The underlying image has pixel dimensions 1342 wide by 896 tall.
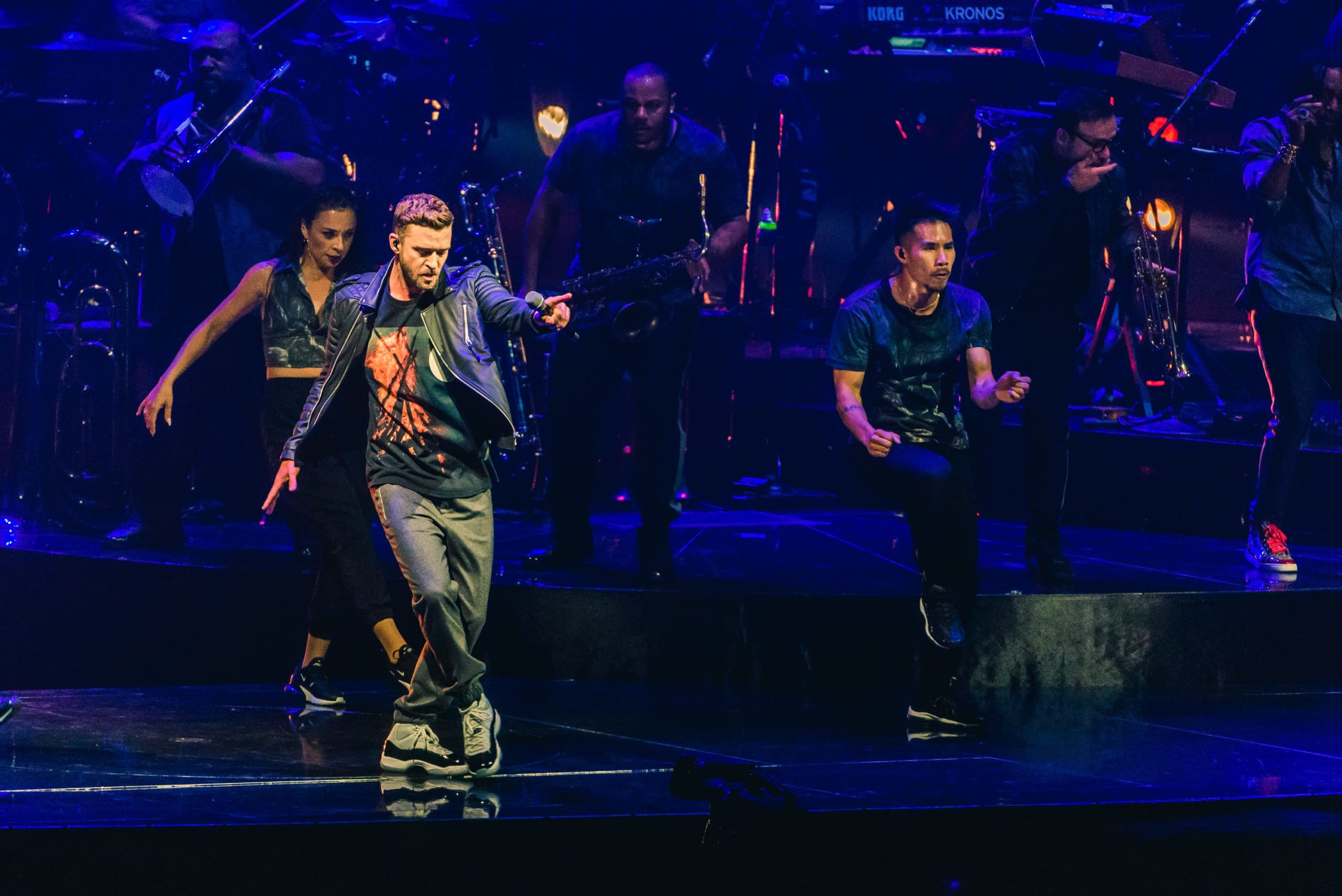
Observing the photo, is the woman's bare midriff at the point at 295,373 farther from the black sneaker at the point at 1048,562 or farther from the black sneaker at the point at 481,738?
the black sneaker at the point at 1048,562

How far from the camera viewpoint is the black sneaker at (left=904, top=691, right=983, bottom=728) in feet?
16.9

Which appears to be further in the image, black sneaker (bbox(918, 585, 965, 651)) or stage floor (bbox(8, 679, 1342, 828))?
black sneaker (bbox(918, 585, 965, 651))

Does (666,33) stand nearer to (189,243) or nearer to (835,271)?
(835,271)

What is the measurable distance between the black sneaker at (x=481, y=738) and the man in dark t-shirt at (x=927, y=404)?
1481 mm

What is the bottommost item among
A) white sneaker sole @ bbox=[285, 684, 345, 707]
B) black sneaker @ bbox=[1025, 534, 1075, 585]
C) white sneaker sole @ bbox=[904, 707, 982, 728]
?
white sneaker sole @ bbox=[285, 684, 345, 707]

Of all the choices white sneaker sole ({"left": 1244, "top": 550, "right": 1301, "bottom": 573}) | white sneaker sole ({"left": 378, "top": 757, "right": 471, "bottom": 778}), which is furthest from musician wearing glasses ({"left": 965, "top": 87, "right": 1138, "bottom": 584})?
white sneaker sole ({"left": 378, "top": 757, "right": 471, "bottom": 778})

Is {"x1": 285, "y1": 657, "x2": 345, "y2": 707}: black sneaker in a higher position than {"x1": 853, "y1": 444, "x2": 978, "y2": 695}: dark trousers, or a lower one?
lower

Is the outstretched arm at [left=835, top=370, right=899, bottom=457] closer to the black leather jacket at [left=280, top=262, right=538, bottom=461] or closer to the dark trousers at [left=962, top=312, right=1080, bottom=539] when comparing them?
the black leather jacket at [left=280, top=262, right=538, bottom=461]

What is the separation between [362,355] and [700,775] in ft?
5.48

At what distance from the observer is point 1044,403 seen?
21.0 ft

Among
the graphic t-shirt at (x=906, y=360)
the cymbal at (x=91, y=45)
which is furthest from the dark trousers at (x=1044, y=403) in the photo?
the cymbal at (x=91, y=45)

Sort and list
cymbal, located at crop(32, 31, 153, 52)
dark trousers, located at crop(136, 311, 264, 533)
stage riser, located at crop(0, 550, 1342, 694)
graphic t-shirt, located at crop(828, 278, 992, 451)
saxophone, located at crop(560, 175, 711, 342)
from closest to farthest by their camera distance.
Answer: graphic t-shirt, located at crop(828, 278, 992, 451) < stage riser, located at crop(0, 550, 1342, 694) < saxophone, located at crop(560, 175, 711, 342) < dark trousers, located at crop(136, 311, 264, 533) < cymbal, located at crop(32, 31, 153, 52)

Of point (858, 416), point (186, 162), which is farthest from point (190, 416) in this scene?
point (858, 416)

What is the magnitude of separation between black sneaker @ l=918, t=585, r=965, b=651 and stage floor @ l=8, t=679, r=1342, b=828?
0.31 meters
